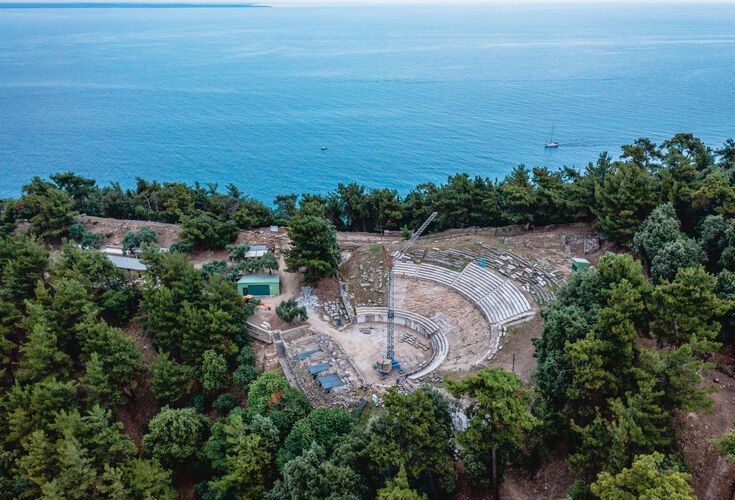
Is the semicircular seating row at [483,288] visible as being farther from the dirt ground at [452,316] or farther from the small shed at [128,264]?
the small shed at [128,264]

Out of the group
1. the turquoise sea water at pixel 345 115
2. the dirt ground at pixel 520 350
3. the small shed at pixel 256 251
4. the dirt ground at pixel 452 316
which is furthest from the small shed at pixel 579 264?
the turquoise sea water at pixel 345 115

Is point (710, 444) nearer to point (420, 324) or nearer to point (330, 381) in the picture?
point (420, 324)

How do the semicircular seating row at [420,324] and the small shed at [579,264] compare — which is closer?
the semicircular seating row at [420,324]

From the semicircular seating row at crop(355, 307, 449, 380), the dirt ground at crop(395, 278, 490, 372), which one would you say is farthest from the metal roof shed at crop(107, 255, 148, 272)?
the dirt ground at crop(395, 278, 490, 372)

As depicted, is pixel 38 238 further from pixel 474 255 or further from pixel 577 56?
pixel 577 56

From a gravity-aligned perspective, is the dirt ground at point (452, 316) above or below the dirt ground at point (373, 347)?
above

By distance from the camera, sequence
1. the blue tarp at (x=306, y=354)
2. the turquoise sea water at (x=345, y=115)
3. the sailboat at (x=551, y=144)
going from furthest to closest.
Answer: the sailboat at (x=551, y=144)
the turquoise sea water at (x=345, y=115)
the blue tarp at (x=306, y=354)

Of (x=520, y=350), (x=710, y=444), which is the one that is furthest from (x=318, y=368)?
(x=710, y=444)
